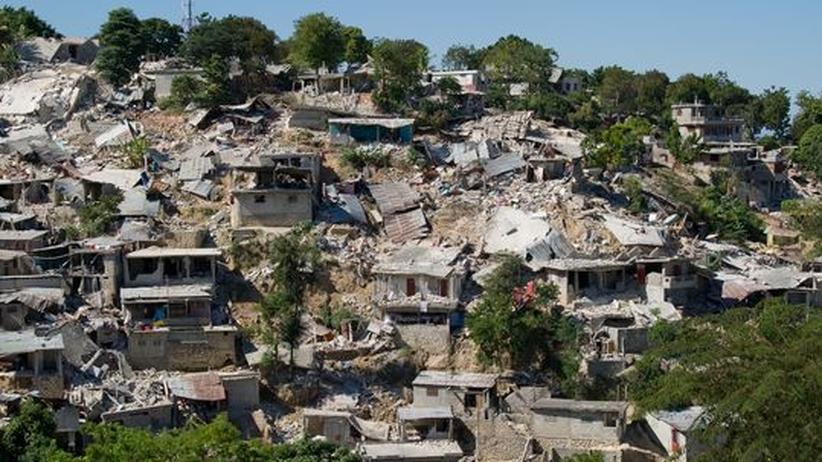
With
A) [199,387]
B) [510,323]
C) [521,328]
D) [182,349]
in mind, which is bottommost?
[199,387]

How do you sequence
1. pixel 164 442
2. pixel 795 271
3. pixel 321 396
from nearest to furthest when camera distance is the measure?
pixel 164 442 < pixel 321 396 < pixel 795 271

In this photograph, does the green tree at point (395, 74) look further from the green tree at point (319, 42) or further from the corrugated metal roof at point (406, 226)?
the corrugated metal roof at point (406, 226)

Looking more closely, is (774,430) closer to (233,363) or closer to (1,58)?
(233,363)

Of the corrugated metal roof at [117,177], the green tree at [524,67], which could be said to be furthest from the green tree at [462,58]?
the corrugated metal roof at [117,177]

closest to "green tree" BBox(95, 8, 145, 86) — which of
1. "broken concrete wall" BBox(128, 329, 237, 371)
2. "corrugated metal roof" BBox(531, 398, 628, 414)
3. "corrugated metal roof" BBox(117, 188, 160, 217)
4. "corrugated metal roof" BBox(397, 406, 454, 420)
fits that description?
"corrugated metal roof" BBox(117, 188, 160, 217)

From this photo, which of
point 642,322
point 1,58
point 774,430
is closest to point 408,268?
point 642,322

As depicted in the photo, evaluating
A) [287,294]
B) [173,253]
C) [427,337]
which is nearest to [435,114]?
[427,337]

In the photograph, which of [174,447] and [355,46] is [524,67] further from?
[174,447]
